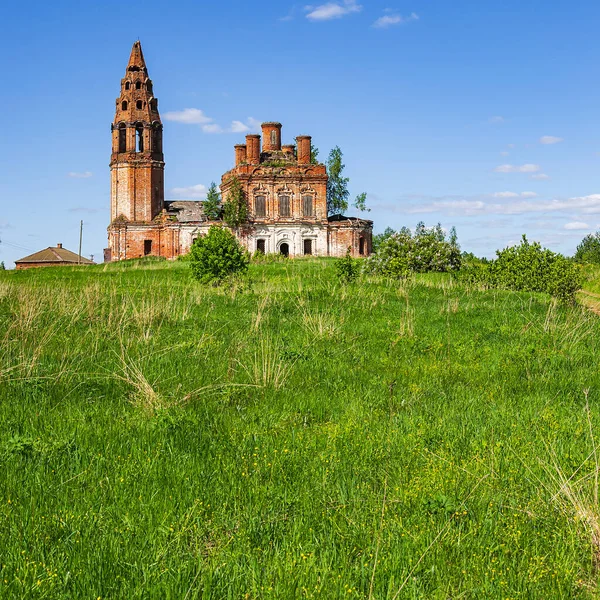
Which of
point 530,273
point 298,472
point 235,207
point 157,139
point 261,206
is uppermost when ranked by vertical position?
point 157,139

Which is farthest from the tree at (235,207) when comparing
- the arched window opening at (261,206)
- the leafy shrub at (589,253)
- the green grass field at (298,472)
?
the green grass field at (298,472)

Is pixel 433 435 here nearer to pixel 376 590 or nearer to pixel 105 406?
pixel 376 590

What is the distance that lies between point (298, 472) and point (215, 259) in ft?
51.8

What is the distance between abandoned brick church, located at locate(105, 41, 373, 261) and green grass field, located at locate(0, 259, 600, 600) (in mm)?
41625

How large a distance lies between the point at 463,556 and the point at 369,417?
2141mm

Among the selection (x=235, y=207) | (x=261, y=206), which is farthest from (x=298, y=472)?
(x=261, y=206)

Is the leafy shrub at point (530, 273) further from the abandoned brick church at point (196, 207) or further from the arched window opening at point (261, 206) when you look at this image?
the arched window opening at point (261, 206)

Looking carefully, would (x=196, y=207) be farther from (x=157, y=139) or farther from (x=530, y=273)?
(x=530, y=273)

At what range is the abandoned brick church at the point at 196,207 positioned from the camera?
49.6 meters

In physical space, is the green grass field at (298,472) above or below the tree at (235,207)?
below

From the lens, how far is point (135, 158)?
49.9 meters

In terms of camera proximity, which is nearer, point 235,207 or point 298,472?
point 298,472

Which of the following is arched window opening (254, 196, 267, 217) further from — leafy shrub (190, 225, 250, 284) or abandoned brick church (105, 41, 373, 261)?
leafy shrub (190, 225, 250, 284)

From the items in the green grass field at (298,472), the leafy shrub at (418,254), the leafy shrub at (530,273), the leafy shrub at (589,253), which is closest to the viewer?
the green grass field at (298,472)
